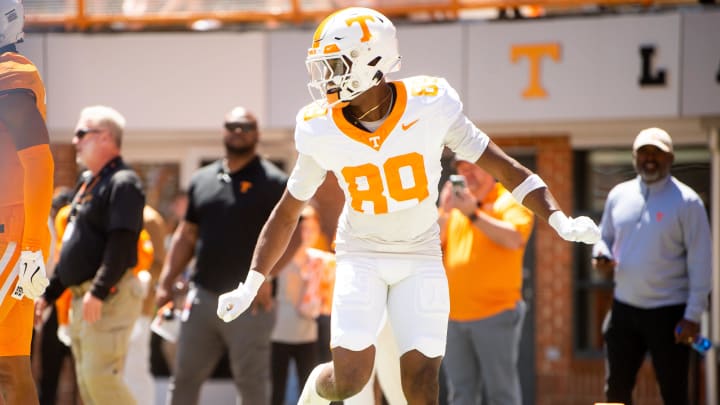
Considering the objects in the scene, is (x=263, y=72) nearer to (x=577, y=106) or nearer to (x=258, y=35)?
(x=258, y=35)

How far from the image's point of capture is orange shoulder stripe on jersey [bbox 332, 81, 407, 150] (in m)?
5.23

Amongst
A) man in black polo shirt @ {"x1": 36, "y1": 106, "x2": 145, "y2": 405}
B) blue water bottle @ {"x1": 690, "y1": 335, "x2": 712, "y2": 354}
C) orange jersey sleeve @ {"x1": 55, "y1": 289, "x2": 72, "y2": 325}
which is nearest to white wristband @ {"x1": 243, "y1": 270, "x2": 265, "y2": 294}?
man in black polo shirt @ {"x1": 36, "y1": 106, "x2": 145, "y2": 405}

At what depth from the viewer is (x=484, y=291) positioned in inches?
291

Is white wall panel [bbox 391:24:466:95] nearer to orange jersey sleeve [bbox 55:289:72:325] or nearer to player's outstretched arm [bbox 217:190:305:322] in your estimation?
orange jersey sleeve [bbox 55:289:72:325]

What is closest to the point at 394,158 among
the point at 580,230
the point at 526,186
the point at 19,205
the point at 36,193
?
the point at 526,186

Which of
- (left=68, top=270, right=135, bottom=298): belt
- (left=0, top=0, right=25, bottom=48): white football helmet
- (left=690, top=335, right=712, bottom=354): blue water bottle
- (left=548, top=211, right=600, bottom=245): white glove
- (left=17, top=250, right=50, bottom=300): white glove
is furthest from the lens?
(left=68, top=270, right=135, bottom=298): belt

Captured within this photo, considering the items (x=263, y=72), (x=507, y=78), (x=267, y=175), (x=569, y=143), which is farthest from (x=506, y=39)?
(x=267, y=175)

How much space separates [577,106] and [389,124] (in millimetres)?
5213

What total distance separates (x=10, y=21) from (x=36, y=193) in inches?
30.9

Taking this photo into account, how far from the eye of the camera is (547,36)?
33.2ft

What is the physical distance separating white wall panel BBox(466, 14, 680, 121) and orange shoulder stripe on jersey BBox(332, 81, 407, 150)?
5.08 metres

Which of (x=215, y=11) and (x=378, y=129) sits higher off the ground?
(x=215, y=11)

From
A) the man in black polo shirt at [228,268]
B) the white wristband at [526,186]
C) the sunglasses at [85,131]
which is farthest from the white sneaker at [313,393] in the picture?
the sunglasses at [85,131]

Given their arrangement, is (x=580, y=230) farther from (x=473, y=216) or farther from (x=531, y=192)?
(x=473, y=216)
